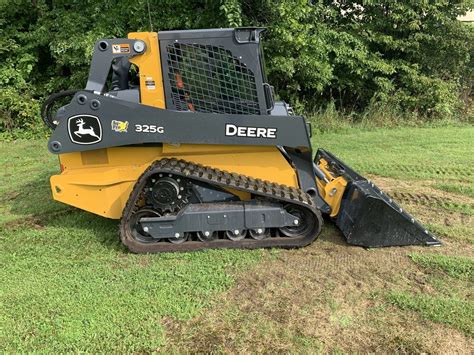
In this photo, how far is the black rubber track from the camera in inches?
162

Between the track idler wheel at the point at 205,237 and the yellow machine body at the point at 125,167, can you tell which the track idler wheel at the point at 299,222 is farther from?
the track idler wheel at the point at 205,237

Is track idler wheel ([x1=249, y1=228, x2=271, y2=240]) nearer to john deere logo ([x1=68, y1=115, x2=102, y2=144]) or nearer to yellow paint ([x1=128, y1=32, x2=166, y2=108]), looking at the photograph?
yellow paint ([x1=128, y1=32, x2=166, y2=108])

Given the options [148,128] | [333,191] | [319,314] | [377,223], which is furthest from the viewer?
[333,191]

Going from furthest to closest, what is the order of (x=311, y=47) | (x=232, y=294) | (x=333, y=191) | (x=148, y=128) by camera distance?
1. (x=311, y=47)
2. (x=333, y=191)
3. (x=148, y=128)
4. (x=232, y=294)

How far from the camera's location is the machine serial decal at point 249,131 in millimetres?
4145

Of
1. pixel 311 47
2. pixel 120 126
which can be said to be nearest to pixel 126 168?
pixel 120 126

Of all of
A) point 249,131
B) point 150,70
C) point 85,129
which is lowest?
point 249,131

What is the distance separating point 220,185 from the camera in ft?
13.7

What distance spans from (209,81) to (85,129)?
3.89ft

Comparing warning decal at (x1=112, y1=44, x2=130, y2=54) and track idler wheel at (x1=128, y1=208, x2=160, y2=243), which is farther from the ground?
warning decal at (x1=112, y1=44, x2=130, y2=54)

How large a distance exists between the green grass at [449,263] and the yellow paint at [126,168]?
1331mm

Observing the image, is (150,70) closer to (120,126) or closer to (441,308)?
(120,126)

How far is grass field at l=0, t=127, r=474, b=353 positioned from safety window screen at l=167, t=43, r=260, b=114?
134 cm

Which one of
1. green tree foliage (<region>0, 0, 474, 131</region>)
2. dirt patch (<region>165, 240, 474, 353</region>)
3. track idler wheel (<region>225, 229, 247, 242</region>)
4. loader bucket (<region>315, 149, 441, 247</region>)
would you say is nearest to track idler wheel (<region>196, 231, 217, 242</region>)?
track idler wheel (<region>225, 229, 247, 242</region>)
